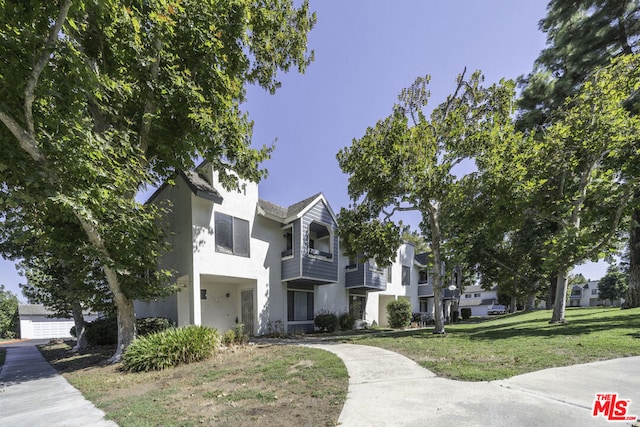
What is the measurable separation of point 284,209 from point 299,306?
5.90m

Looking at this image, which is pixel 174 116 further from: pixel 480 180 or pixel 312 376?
pixel 480 180

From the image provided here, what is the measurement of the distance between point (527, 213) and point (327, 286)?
37.3ft

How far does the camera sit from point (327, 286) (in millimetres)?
19016

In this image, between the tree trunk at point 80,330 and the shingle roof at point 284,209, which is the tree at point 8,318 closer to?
the tree trunk at point 80,330

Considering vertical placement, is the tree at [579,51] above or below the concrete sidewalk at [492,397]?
above

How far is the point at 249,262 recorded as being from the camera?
14.9 metres

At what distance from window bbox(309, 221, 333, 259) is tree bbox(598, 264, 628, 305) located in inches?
2305

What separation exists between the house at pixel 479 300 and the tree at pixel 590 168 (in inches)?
1890

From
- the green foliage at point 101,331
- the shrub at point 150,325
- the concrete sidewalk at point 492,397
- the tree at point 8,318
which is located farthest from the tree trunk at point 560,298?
the tree at point 8,318

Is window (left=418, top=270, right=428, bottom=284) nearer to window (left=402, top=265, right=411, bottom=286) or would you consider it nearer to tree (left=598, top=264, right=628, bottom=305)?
window (left=402, top=265, right=411, bottom=286)

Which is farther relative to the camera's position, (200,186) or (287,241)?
(287,241)

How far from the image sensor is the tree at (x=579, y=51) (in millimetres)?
15023

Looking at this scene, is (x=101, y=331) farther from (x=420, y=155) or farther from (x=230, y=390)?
(x=420, y=155)

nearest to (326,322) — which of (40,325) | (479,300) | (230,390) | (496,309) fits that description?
(230,390)
